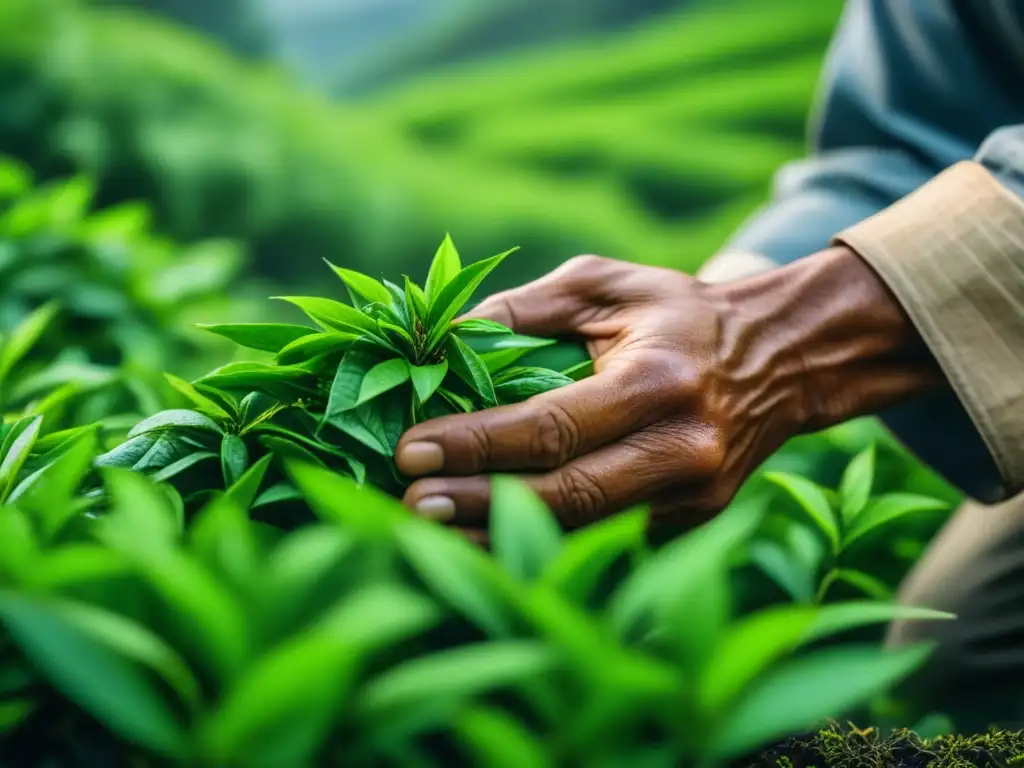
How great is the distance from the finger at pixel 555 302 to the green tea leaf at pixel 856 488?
0.99 feet

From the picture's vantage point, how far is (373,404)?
691 millimetres

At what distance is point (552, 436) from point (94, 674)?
361 millimetres

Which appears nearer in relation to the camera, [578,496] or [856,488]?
[578,496]

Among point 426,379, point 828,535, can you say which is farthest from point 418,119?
point 426,379

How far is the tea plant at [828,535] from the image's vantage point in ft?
2.77

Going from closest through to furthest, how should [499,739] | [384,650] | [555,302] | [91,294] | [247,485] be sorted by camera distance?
[499,739] < [384,650] < [247,485] < [555,302] < [91,294]

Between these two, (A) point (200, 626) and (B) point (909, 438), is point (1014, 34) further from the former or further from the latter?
(A) point (200, 626)

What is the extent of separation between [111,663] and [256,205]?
7.28ft

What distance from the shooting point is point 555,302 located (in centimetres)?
86

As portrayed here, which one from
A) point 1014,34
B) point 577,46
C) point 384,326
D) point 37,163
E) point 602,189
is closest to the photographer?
point 384,326

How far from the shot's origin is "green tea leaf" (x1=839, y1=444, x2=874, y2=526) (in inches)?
34.8

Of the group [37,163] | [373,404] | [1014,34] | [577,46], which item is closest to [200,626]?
[373,404]

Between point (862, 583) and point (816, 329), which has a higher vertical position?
point (816, 329)

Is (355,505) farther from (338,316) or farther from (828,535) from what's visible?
(828,535)
